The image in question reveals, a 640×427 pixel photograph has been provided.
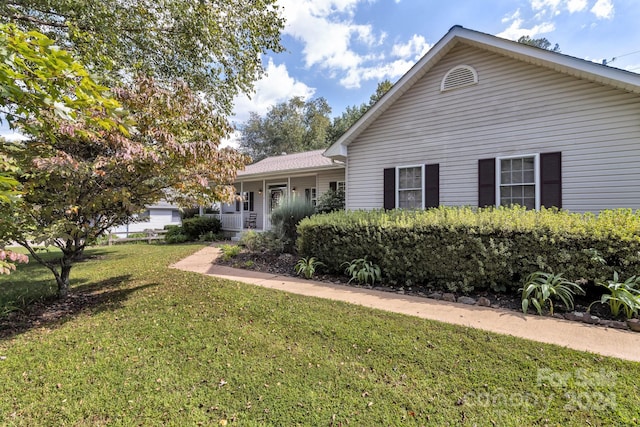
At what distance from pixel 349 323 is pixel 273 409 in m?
1.63

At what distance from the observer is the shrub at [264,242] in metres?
8.87

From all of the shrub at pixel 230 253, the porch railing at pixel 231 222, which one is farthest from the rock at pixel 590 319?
the porch railing at pixel 231 222

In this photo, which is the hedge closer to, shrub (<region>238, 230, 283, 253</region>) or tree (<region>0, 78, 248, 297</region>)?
shrub (<region>238, 230, 283, 253</region>)

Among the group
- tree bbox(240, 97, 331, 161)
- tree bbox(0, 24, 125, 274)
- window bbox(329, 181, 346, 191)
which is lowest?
tree bbox(0, 24, 125, 274)

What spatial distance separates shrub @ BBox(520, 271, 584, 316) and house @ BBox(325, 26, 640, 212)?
2.94m

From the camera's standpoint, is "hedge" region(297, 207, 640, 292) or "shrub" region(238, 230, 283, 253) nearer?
"hedge" region(297, 207, 640, 292)

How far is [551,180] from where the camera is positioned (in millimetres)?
6473

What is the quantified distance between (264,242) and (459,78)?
24.1 feet

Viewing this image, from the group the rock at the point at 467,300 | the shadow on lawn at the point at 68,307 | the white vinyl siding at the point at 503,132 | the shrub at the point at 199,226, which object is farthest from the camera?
the shrub at the point at 199,226

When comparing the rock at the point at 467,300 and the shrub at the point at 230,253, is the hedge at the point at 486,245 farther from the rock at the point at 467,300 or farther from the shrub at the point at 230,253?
the shrub at the point at 230,253

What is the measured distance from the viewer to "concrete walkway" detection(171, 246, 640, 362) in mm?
3148

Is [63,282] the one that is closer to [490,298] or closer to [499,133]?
[490,298]

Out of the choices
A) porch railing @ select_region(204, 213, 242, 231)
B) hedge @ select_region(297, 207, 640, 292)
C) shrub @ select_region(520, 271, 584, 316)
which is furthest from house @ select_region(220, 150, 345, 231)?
shrub @ select_region(520, 271, 584, 316)

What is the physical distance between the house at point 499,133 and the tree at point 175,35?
366cm
